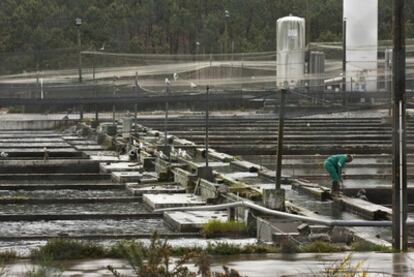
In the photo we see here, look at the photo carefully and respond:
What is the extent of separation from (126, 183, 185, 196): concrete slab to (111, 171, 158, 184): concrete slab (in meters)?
1.07

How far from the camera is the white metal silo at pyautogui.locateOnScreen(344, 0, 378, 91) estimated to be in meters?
65.5

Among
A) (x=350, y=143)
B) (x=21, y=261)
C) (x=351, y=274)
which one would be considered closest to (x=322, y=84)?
(x=350, y=143)

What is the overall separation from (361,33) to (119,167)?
3536 centimetres

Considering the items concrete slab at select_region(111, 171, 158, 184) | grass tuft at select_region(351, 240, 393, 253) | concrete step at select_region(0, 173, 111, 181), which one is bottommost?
concrete step at select_region(0, 173, 111, 181)

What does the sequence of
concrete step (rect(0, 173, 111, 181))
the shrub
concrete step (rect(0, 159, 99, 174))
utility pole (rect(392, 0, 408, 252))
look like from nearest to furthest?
the shrub < utility pole (rect(392, 0, 408, 252)) < concrete step (rect(0, 173, 111, 181)) < concrete step (rect(0, 159, 99, 174))

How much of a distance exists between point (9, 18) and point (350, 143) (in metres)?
47.9

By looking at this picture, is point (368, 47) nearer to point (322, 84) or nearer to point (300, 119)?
point (300, 119)

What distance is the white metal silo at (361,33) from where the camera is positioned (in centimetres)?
6550

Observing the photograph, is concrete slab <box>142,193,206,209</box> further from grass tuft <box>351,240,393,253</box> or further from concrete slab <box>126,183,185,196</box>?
grass tuft <box>351,240,393,253</box>

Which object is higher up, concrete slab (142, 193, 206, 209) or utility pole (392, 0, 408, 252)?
utility pole (392, 0, 408, 252)

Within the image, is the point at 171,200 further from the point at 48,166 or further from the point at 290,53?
the point at 290,53

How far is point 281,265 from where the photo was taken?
15.5m

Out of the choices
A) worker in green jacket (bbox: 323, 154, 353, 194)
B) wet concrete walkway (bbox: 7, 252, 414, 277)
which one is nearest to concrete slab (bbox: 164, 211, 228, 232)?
worker in green jacket (bbox: 323, 154, 353, 194)

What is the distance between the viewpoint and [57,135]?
62625 mm
